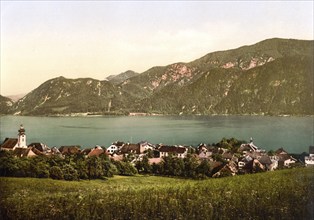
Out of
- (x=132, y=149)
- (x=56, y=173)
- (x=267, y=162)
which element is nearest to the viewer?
(x=56, y=173)

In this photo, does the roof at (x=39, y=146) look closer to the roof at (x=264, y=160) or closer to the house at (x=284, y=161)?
the roof at (x=264, y=160)

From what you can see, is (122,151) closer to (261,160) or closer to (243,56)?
(261,160)

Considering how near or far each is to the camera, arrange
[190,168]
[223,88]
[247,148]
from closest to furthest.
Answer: [190,168]
[247,148]
[223,88]

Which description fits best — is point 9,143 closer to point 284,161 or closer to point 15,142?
point 15,142

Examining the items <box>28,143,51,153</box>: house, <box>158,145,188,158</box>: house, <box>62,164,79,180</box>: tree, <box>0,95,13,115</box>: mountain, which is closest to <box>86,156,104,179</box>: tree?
<box>62,164,79,180</box>: tree

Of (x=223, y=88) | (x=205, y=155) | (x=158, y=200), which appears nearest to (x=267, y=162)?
(x=205, y=155)

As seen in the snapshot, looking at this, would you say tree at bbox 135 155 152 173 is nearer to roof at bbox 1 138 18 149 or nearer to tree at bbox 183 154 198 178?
tree at bbox 183 154 198 178

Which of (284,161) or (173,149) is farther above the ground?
(173,149)
